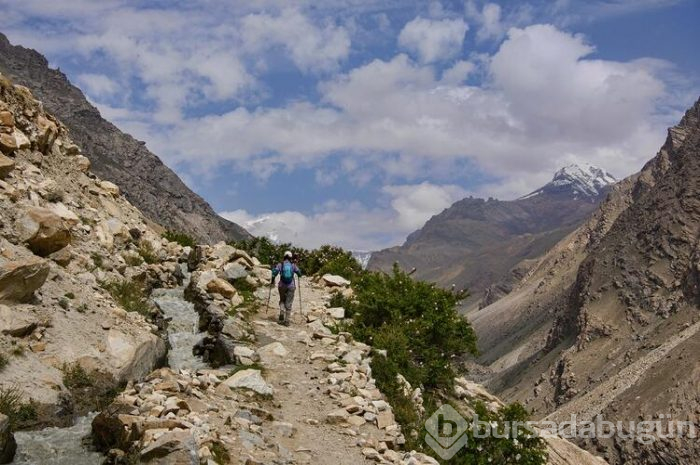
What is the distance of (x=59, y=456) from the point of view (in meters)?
12.3

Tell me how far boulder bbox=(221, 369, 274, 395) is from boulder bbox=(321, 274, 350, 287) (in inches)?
570

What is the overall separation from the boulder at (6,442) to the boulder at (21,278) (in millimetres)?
5216

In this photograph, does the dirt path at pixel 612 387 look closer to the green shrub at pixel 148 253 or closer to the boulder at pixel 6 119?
the green shrub at pixel 148 253

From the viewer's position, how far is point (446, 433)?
56.7ft

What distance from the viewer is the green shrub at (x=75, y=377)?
15198mm

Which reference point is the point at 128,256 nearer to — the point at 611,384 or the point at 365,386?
the point at 365,386

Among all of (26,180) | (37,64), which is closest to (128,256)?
(26,180)

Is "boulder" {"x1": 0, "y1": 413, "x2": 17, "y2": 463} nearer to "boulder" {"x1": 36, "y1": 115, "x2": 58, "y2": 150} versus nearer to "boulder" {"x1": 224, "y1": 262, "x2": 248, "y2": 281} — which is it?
"boulder" {"x1": 224, "y1": 262, "x2": 248, "y2": 281}

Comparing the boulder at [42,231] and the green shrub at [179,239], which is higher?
the green shrub at [179,239]

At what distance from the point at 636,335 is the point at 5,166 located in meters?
143

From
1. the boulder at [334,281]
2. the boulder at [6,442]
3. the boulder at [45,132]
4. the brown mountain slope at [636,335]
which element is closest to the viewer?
the boulder at [6,442]

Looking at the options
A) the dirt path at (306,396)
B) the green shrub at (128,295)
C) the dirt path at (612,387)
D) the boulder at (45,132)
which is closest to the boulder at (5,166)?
the boulder at (45,132)

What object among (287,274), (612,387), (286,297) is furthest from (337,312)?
(612,387)

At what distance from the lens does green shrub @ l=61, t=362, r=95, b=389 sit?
49.9ft
